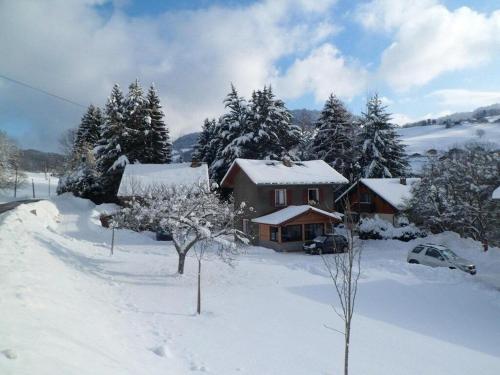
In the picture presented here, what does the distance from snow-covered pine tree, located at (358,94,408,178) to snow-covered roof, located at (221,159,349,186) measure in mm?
10736

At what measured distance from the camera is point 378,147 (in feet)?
152

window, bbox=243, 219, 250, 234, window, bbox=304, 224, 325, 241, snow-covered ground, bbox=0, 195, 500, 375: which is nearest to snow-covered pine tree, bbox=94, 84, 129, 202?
window, bbox=243, 219, 250, 234

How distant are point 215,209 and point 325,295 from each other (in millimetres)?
7874

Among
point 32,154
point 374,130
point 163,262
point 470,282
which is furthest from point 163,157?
point 32,154

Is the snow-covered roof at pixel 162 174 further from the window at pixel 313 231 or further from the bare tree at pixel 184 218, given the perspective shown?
the bare tree at pixel 184 218

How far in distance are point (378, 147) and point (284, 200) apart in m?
19.0

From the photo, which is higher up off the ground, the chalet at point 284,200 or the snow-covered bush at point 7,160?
the snow-covered bush at point 7,160

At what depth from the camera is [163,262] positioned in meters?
21.1

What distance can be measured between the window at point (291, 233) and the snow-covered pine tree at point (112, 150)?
25.4m

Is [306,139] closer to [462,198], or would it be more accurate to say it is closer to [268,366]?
[462,198]

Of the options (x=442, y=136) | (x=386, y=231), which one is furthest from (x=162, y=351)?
(x=442, y=136)

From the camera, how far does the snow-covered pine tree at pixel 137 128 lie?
48.5 metres

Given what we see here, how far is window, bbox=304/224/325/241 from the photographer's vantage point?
3192 cm

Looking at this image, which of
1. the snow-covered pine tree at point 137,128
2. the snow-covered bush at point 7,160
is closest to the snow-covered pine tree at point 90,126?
the snow-covered bush at point 7,160
